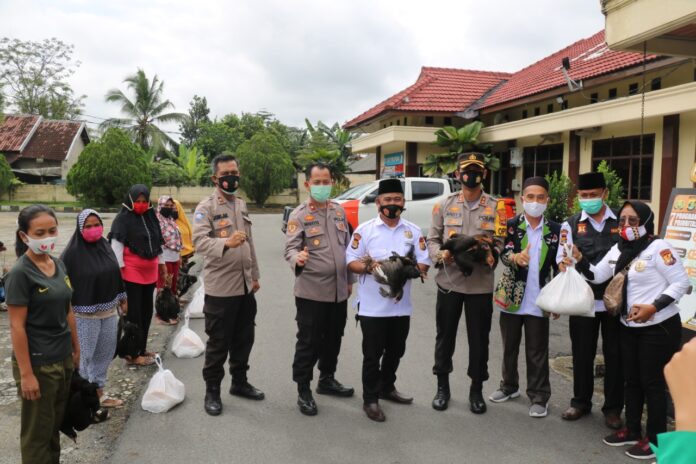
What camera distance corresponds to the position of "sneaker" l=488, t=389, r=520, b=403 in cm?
438

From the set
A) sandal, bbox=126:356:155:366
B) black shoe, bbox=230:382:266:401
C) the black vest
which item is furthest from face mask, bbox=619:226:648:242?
sandal, bbox=126:356:155:366

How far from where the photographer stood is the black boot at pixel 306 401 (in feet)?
13.4

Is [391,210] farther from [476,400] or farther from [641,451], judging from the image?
[641,451]

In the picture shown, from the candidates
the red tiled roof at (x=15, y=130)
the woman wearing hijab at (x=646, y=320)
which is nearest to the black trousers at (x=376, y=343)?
A: the woman wearing hijab at (x=646, y=320)

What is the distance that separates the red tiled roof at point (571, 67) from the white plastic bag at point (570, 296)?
9436 mm

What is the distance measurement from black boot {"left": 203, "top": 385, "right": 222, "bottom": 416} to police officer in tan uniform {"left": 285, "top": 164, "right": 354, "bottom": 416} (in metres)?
0.61

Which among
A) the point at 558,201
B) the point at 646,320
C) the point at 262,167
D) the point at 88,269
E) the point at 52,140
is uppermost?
the point at 52,140

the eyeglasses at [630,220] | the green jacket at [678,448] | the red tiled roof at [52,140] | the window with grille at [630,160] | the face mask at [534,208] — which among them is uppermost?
the red tiled roof at [52,140]

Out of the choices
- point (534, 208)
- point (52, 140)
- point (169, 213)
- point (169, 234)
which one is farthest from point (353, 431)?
point (52, 140)

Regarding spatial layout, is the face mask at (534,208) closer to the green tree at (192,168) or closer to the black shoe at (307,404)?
the black shoe at (307,404)

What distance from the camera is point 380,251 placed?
162 inches

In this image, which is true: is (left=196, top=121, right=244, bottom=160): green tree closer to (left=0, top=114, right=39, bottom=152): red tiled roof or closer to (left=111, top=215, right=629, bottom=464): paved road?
(left=0, top=114, right=39, bottom=152): red tiled roof

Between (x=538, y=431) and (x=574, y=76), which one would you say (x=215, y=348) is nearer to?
(x=538, y=431)

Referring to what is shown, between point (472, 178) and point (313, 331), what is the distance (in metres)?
1.75
